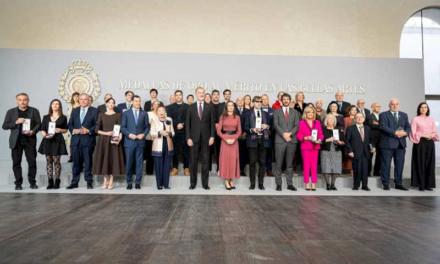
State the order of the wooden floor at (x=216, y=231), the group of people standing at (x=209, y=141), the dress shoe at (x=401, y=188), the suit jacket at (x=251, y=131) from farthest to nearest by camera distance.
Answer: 1. the dress shoe at (x=401, y=188)
2. the suit jacket at (x=251, y=131)
3. the group of people standing at (x=209, y=141)
4. the wooden floor at (x=216, y=231)

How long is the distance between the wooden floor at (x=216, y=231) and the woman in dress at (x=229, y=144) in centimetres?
109

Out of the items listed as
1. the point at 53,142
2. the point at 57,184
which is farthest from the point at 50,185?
the point at 53,142

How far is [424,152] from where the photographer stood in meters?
5.25

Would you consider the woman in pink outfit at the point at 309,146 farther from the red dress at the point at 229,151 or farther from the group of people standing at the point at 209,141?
the red dress at the point at 229,151

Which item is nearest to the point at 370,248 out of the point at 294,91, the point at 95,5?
the point at 294,91

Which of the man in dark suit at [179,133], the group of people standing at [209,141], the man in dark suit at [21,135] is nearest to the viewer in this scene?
the man in dark suit at [21,135]

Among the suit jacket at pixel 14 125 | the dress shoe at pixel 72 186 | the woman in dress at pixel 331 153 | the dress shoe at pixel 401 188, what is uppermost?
the suit jacket at pixel 14 125

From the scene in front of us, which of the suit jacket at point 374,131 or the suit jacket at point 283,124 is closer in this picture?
the suit jacket at point 283,124

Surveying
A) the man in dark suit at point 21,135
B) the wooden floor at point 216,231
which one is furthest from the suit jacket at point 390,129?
the man in dark suit at point 21,135

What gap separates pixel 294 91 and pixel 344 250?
5724 mm

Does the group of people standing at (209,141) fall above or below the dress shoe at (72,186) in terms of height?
above

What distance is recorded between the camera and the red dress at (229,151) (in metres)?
5.04

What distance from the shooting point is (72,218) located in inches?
112

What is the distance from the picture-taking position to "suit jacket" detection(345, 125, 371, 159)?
5.11m
